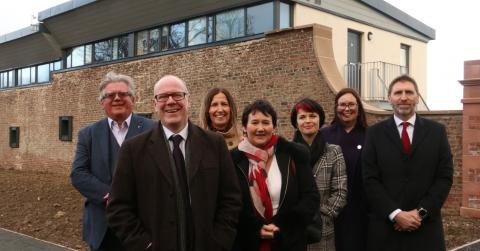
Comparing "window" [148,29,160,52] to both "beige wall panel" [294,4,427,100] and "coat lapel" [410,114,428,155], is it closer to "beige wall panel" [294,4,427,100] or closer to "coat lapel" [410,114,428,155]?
"beige wall panel" [294,4,427,100]

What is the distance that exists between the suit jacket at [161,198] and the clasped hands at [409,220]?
1.37 meters

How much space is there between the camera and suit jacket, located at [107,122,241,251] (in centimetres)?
272

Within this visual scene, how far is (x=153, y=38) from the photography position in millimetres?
15266

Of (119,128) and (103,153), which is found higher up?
(119,128)

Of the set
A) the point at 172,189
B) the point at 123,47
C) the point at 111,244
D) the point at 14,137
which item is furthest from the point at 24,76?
the point at 172,189

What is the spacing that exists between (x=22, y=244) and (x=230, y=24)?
769cm

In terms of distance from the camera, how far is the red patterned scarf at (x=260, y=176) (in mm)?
3199

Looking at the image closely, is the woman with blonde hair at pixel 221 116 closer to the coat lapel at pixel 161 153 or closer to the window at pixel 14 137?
the coat lapel at pixel 161 153

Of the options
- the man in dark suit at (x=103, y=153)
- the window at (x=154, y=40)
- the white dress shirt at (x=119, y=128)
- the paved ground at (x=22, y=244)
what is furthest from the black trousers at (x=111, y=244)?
the window at (x=154, y=40)

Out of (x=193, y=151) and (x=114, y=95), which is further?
(x=114, y=95)

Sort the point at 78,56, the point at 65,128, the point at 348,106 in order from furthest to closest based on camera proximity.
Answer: the point at 78,56 < the point at 65,128 < the point at 348,106

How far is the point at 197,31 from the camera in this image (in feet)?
44.9

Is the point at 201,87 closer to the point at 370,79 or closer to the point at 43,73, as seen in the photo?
the point at 370,79

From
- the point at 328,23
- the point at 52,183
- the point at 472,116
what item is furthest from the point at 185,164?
the point at 52,183
